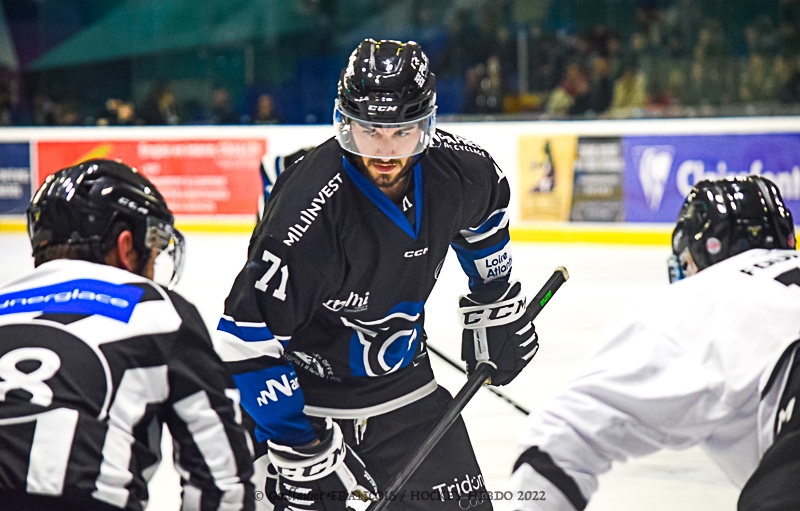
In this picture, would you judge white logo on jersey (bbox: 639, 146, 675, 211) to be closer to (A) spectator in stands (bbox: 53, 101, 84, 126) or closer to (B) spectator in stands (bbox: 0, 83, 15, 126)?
(A) spectator in stands (bbox: 53, 101, 84, 126)

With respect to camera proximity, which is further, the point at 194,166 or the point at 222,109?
the point at 222,109

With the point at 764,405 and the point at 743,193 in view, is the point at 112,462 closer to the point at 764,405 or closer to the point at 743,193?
the point at 764,405

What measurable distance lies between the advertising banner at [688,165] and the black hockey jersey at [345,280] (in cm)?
557

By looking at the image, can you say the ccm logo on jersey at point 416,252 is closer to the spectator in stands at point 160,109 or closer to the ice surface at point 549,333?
the ice surface at point 549,333

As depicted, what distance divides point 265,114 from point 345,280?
7.32 metres

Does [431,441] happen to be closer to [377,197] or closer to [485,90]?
[377,197]

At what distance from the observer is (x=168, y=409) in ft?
4.77

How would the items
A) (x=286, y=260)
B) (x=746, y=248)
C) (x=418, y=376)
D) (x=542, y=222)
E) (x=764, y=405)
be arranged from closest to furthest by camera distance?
(x=764, y=405) → (x=746, y=248) → (x=286, y=260) → (x=418, y=376) → (x=542, y=222)

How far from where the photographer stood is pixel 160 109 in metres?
9.27

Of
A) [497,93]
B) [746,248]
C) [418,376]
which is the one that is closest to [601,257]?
[497,93]

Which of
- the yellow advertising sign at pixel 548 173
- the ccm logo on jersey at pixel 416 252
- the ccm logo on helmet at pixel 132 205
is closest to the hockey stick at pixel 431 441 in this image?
the ccm logo on jersey at pixel 416 252

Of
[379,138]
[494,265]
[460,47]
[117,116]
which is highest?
[460,47]

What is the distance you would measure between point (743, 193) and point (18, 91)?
9.61 meters

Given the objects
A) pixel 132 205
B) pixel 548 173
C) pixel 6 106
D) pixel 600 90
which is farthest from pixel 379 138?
pixel 6 106
